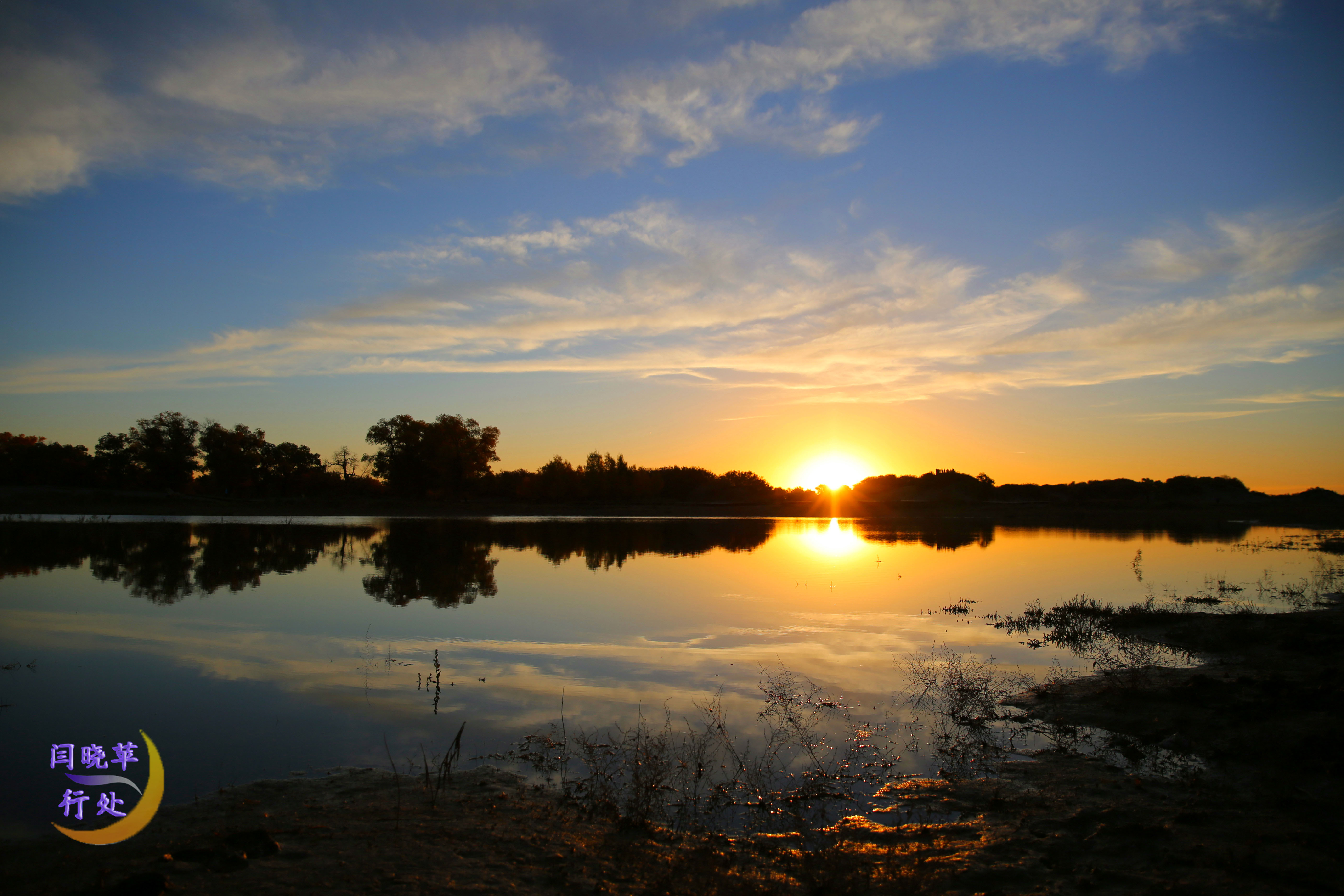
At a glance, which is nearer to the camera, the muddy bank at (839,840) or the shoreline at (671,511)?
the muddy bank at (839,840)

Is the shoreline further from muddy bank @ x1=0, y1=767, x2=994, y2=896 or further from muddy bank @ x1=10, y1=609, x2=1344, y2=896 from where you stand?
muddy bank @ x1=0, y1=767, x2=994, y2=896

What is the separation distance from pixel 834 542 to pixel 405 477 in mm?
76406

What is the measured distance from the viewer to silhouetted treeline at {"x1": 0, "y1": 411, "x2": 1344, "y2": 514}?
99062mm

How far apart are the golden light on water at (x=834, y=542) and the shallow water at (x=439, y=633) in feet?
9.13

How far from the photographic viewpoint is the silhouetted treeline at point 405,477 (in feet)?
325

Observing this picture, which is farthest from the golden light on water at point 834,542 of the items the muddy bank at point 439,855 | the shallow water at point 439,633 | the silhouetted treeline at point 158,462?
the silhouetted treeline at point 158,462

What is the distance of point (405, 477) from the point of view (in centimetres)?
10394

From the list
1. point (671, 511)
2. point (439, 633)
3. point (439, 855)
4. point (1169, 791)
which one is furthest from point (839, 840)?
point (671, 511)

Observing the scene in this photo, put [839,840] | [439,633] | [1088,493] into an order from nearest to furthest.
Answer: [839,840]
[439,633]
[1088,493]

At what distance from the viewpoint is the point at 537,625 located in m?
16.0

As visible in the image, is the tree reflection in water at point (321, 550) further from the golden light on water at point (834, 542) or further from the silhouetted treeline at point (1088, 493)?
the silhouetted treeline at point (1088, 493)

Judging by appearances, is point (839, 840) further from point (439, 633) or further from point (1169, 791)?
point (439, 633)

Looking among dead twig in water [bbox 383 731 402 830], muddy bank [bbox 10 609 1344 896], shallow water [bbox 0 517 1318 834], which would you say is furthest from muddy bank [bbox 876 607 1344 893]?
dead twig in water [bbox 383 731 402 830]

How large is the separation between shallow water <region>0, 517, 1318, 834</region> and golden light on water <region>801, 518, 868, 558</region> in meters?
2.78
